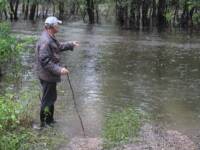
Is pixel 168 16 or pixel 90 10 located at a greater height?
pixel 90 10

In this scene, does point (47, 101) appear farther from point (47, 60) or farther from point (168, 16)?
point (168, 16)

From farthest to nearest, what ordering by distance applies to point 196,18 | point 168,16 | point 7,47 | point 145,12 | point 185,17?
point 145,12
point 185,17
point 168,16
point 196,18
point 7,47

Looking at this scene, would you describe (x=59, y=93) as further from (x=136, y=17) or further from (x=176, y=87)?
(x=136, y=17)

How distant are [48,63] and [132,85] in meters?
5.48

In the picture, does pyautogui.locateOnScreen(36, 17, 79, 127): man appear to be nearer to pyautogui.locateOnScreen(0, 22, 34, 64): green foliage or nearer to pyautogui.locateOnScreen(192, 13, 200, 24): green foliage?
pyautogui.locateOnScreen(0, 22, 34, 64): green foliage

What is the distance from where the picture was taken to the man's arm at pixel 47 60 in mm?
9156

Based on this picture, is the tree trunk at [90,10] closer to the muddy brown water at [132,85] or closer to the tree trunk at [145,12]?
the tree trunk at [145,12]

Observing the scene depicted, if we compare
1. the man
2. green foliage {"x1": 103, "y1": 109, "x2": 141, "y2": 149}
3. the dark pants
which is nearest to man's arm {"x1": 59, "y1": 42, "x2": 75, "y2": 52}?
the man

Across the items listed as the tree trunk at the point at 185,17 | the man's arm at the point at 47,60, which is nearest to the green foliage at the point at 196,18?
the tree trunk at the point at 185,17

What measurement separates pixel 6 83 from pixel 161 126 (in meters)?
4.95

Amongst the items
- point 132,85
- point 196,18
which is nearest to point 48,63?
point 132,85

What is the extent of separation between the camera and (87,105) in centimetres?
1162

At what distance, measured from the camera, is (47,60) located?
30.2 feet

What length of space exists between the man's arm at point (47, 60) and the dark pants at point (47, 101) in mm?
376
